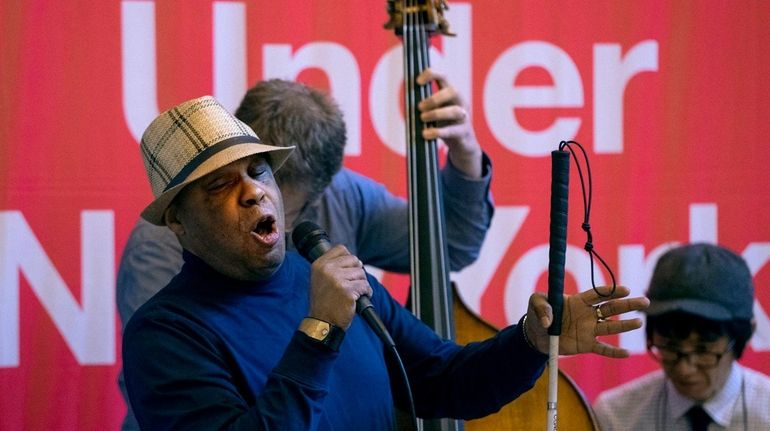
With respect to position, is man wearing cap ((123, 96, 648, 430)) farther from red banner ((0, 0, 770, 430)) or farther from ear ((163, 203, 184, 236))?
red banner ((0, 0, 770, 430))

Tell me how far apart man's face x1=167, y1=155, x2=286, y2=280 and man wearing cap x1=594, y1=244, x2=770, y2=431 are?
1.05 metres

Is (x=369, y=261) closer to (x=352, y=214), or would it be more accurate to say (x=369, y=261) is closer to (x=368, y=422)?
(x=352, y=214)

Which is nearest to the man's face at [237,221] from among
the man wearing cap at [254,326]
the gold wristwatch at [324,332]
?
the man wearing cap at [254,326]

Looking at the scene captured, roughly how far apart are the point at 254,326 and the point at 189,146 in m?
0.29

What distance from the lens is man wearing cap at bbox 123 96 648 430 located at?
4.61ft

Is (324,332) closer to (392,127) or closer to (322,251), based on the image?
(322,251)

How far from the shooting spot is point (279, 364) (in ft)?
4.62

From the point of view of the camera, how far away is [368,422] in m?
1.61

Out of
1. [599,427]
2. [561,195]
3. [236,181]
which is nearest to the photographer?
[561,195]

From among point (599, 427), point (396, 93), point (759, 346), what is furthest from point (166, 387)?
point (759, 346)

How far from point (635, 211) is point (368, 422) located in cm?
185

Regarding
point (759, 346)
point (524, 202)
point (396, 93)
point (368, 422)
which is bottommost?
→ point (759, 346)

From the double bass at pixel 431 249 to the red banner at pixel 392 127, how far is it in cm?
85

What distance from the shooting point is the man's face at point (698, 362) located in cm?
226
